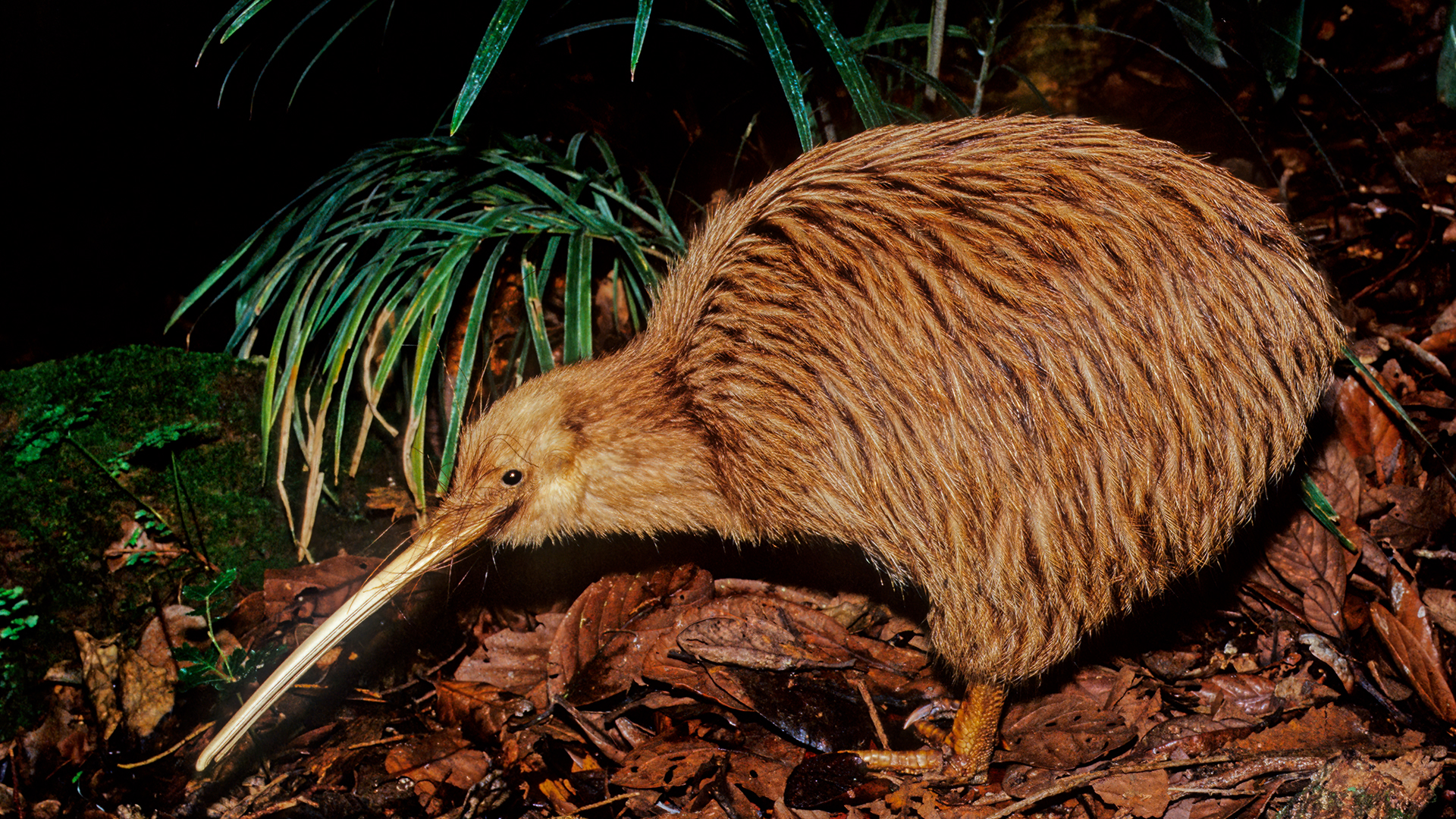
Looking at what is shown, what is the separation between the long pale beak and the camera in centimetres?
180

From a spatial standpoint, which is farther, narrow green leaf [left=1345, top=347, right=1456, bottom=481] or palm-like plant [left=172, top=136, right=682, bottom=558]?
palm-like plant [left=172, top=136, right=682, bottom=558]

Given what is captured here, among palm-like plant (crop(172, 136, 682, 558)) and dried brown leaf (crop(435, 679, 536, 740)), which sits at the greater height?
palm-like plant (crop(172, 136, 682, 558))

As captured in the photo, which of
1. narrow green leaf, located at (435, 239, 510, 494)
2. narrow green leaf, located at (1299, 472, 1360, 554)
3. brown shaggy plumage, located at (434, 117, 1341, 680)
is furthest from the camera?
narrow green leaf, located at (435, 239, 510, 494)

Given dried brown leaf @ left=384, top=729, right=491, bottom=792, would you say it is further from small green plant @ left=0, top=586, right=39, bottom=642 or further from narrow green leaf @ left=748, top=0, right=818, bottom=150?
narrow green leaf @ left=748, top=0, right=818, bottom=150

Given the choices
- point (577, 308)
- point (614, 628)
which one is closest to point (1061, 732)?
point (614, 628)

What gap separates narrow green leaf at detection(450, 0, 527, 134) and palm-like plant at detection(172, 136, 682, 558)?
0.57 meters

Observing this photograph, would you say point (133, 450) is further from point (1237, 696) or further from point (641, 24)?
point (1237, 696)

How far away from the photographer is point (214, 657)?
6.68 feet

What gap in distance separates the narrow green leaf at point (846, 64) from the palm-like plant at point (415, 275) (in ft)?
2.35

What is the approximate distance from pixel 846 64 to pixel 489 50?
3.16 feet

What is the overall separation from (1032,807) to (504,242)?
81.6 inches

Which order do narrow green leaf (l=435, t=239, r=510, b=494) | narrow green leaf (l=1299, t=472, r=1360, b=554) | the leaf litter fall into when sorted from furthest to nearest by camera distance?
narrow green leaf (l=435, t=239, r=510, b=494) → narrow green leaf (l=1299, t=472, r=1360, b=554) → the leaf litter

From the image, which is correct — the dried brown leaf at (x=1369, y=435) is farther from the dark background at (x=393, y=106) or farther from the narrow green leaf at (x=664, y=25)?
the narrow green leaf at (x=664, y=25)


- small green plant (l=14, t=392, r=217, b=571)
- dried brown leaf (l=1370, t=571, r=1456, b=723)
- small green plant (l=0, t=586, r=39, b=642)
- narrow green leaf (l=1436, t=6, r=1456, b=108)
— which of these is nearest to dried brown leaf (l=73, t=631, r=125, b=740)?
small green plant (l=0, t=586, r=39, b=642)
